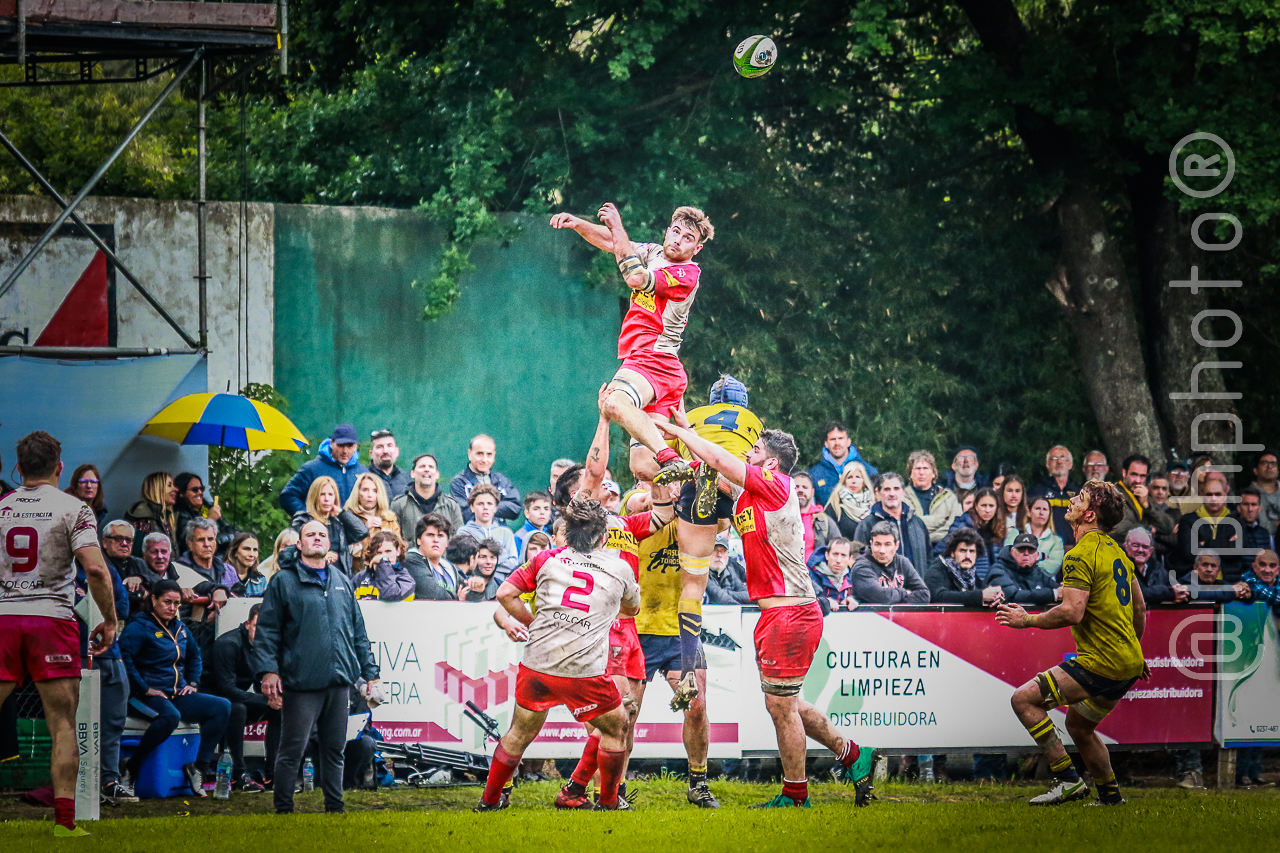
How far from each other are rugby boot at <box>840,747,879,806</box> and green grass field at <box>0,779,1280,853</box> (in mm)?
120

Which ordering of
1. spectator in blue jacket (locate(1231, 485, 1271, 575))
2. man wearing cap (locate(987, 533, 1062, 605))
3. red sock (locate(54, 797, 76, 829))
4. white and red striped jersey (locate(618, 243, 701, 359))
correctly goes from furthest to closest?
spectator in blue jacket (locate(1231, 485, 1271, 575)), man wearing cap (locate(987, 533, 1062, 605)), white and red striped jersey (locate(618, 243, 701, 359)), red sock (locate(54, 797, 76, 829))

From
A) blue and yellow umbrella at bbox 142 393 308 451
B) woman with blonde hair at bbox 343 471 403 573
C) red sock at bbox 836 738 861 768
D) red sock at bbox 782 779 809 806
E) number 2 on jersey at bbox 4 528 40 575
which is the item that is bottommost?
red sock at bbox 782 779 809 806

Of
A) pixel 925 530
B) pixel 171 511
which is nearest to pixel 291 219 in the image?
pixel 171 511

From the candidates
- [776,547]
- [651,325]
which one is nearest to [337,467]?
[651,325]

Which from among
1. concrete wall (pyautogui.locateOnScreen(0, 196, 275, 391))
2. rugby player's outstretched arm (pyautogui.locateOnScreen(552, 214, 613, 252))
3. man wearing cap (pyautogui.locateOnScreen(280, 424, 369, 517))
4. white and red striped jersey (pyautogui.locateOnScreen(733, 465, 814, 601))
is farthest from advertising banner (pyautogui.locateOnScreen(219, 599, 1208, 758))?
concrete wall (pyautogui.locateOnScreen(0, 196, 275, 391))

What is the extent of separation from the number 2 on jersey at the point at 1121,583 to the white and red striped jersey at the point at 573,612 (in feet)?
11.3

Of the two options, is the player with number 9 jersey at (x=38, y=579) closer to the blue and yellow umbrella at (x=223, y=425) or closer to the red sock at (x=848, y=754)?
the blue and yellow umbrella at (x=223, y=425)

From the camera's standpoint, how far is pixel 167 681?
32.2 ft

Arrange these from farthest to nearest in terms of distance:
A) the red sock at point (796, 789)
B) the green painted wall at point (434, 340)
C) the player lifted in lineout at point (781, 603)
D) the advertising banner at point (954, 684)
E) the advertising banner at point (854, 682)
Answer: the green painted wall at point (434, 340) < the advertising banner at point (954, 684) < the advertising banner at point (854, 682) < the red sock at point (796, 789) < the player lifted in lineout at point (781, 603)

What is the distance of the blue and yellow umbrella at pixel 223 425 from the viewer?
12930 millimetres

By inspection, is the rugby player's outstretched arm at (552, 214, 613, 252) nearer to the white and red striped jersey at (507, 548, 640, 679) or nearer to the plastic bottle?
the white and red striped jersey at (507, 548, 640, 679)

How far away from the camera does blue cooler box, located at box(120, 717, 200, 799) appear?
32.2ft

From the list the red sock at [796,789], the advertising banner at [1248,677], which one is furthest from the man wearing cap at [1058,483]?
the red sock at [796,789]

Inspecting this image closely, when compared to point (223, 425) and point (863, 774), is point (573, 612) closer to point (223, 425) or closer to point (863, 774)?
point (863, 774)
